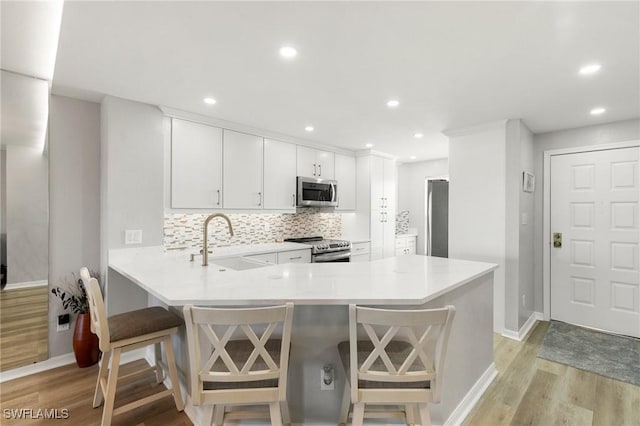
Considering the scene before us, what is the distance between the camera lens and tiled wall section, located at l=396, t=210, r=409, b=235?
242 inches

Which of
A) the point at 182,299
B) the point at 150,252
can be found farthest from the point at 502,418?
the point at 150,252

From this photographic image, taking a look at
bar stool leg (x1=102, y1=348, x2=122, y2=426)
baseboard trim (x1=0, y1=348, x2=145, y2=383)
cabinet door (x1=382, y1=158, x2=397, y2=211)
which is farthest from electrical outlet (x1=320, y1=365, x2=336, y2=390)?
cabinet door (x1=382, y1=158, x2=397, y2=211)

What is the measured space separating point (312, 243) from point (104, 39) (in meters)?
3.08

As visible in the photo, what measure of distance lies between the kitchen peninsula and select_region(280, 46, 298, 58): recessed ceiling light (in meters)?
1.40

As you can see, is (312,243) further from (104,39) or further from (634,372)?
(634,372)

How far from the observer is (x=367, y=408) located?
162 centimetres

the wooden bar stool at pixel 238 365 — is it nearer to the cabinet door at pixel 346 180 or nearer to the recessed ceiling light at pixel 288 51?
the recessed ceiling light at pixel 288 51

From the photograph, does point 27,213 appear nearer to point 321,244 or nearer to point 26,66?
point 26,66

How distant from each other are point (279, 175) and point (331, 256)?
4.30 feet

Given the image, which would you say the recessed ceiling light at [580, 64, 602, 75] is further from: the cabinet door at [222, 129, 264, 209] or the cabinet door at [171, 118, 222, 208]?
the cabinet door at [171, 118, 222, 208]

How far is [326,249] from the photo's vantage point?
4215 millimetres

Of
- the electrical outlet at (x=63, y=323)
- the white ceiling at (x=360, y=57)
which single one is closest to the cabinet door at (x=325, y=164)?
the white ceiling at (x=360, y=57)

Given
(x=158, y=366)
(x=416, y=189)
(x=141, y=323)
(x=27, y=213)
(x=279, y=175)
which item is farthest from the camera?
(x=416, y=189)

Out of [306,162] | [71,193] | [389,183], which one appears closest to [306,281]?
[71,193]
